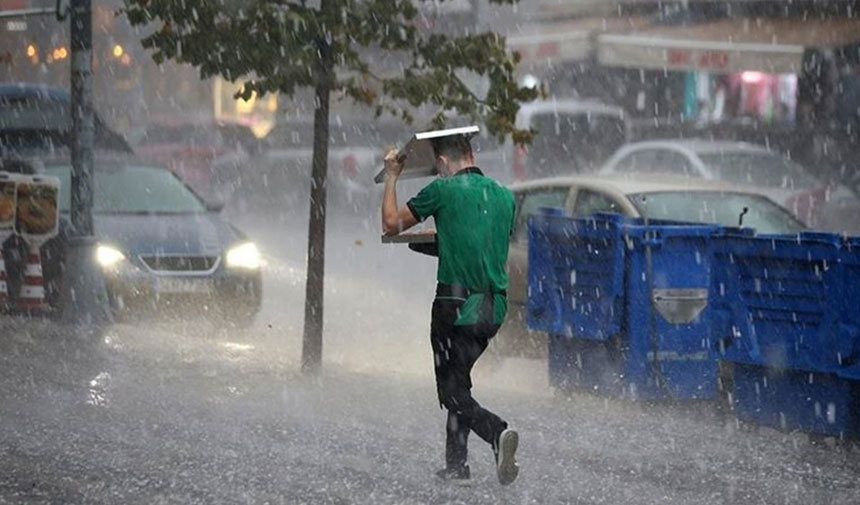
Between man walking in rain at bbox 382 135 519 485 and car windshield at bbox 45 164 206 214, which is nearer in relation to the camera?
man walking in rain at bbox 382 135 519 485

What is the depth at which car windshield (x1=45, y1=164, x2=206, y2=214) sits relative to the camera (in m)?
16.1

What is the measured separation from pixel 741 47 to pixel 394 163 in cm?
2143

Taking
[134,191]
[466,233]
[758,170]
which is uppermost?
[466,233]

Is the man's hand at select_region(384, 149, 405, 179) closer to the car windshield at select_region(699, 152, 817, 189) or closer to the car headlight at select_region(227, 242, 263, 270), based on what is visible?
the car headlight at select_region(227, 242, 263, 270)

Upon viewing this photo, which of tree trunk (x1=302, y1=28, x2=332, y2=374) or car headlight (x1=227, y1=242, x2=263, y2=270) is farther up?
tree trunk (x1=302, y1=28, x2=332, y2=374)

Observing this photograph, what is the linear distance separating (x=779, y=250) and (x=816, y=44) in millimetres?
18795

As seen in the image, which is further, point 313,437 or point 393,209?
point 313,437

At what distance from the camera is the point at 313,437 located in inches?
396

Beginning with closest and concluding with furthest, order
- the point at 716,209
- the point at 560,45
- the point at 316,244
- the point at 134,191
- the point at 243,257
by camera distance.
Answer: the point at 316,244, the point at 716,209, the point at 243,257, the point at 134,191, the point at 560,45

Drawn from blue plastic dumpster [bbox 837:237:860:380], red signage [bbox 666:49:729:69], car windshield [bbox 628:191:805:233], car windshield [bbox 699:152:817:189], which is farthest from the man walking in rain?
red signage [bbox 666:49:729:69]

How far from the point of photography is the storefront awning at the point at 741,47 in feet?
94.0

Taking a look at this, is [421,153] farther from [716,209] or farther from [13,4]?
[13,4]

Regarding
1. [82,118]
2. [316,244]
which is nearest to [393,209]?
[316,244]

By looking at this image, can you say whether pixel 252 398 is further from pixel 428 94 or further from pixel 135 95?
pixel 135 95
